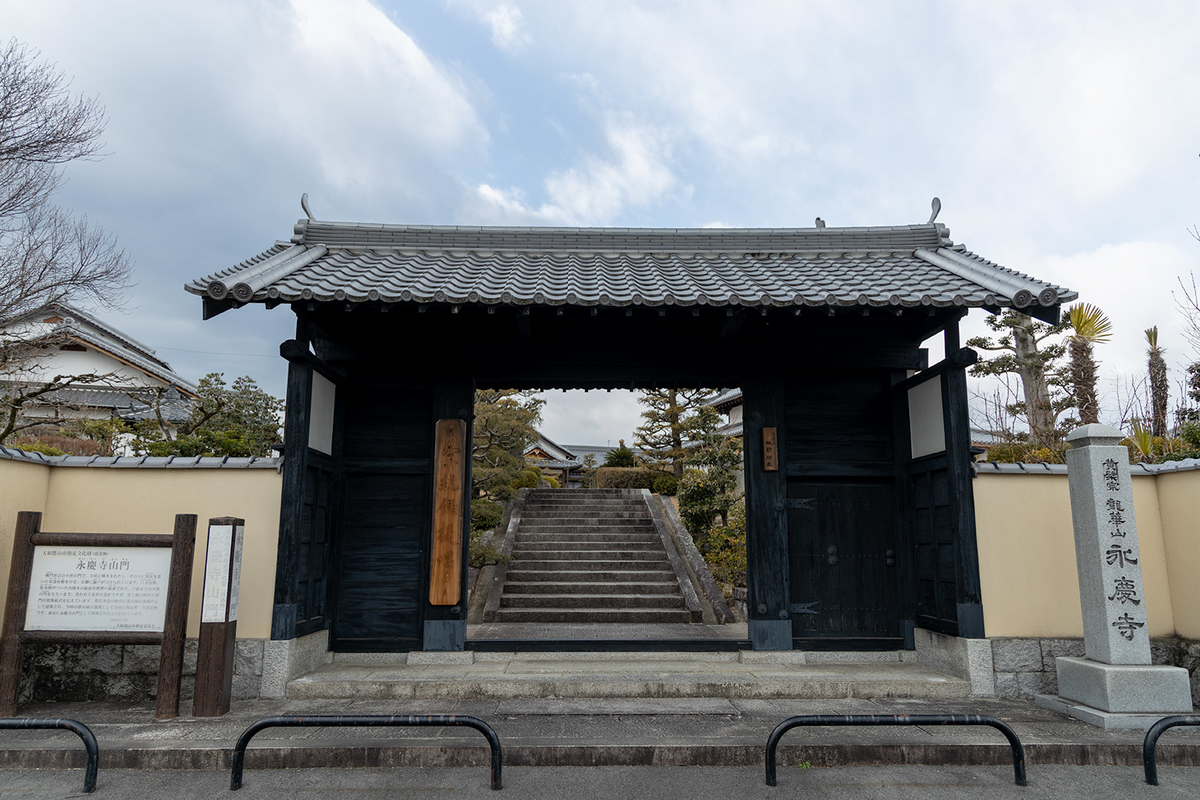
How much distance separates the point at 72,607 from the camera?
18.2 ft

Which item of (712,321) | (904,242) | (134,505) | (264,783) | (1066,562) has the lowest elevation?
(264,783)

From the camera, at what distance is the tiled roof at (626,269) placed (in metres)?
5.90

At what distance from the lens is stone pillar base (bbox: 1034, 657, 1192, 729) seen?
5.21m

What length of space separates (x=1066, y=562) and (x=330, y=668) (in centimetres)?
723

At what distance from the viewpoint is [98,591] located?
5598 mm

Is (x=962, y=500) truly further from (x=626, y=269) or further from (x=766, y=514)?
(x=626, y=269)

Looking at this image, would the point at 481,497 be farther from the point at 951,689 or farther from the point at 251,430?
the point at 951,689

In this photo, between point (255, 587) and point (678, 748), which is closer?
point (678, 748)

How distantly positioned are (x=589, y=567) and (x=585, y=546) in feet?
4.21

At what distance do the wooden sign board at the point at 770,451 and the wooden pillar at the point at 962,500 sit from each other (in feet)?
5.34

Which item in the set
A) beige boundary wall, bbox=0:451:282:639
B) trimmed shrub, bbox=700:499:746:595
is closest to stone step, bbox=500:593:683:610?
trimmed shrub, bbox=700:499:746:595

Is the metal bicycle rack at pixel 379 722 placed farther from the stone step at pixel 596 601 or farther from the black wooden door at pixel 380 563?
the stone step at pixel 596 601

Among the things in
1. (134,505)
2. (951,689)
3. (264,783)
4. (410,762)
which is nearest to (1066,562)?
(951,689)

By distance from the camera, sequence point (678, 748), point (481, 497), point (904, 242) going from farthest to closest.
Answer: point (481, 497) → point (904, 242) → point (678, 748)
